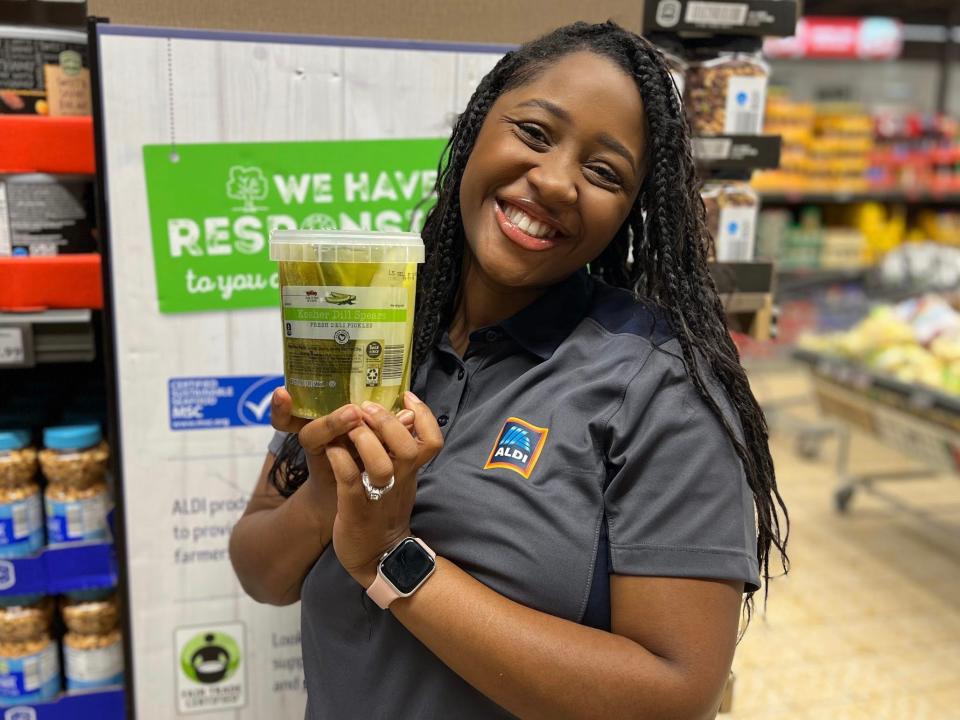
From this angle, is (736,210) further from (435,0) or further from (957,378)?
(957,378)

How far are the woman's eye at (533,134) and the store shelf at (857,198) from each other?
17.7ft

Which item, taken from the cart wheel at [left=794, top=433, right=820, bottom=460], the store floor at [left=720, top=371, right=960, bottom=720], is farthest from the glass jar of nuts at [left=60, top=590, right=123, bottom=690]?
the cart wheel at [left=794, top=433, right=820, bottom=460]

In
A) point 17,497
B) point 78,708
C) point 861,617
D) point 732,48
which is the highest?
point 732,48

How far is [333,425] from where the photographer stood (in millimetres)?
848

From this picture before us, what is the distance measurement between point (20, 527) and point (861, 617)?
2938mm

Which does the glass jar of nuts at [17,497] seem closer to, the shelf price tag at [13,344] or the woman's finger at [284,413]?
the shelf price tag at [13,344]

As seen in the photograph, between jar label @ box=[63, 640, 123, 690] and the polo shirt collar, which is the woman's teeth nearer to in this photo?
the polo shirt collar

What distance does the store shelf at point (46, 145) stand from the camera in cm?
140

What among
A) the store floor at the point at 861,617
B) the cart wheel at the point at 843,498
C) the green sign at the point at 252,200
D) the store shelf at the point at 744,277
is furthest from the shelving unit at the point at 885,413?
the green sign at the point at 252,200

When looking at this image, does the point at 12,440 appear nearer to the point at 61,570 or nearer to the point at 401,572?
the point at 61,570

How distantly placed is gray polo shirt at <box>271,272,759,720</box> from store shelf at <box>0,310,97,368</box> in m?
0.71

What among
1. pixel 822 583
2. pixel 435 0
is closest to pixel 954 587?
pixel 822 583

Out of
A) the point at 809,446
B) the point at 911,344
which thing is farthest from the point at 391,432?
the point at 809,446

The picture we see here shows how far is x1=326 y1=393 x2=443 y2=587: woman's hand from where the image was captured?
84 centimetres
